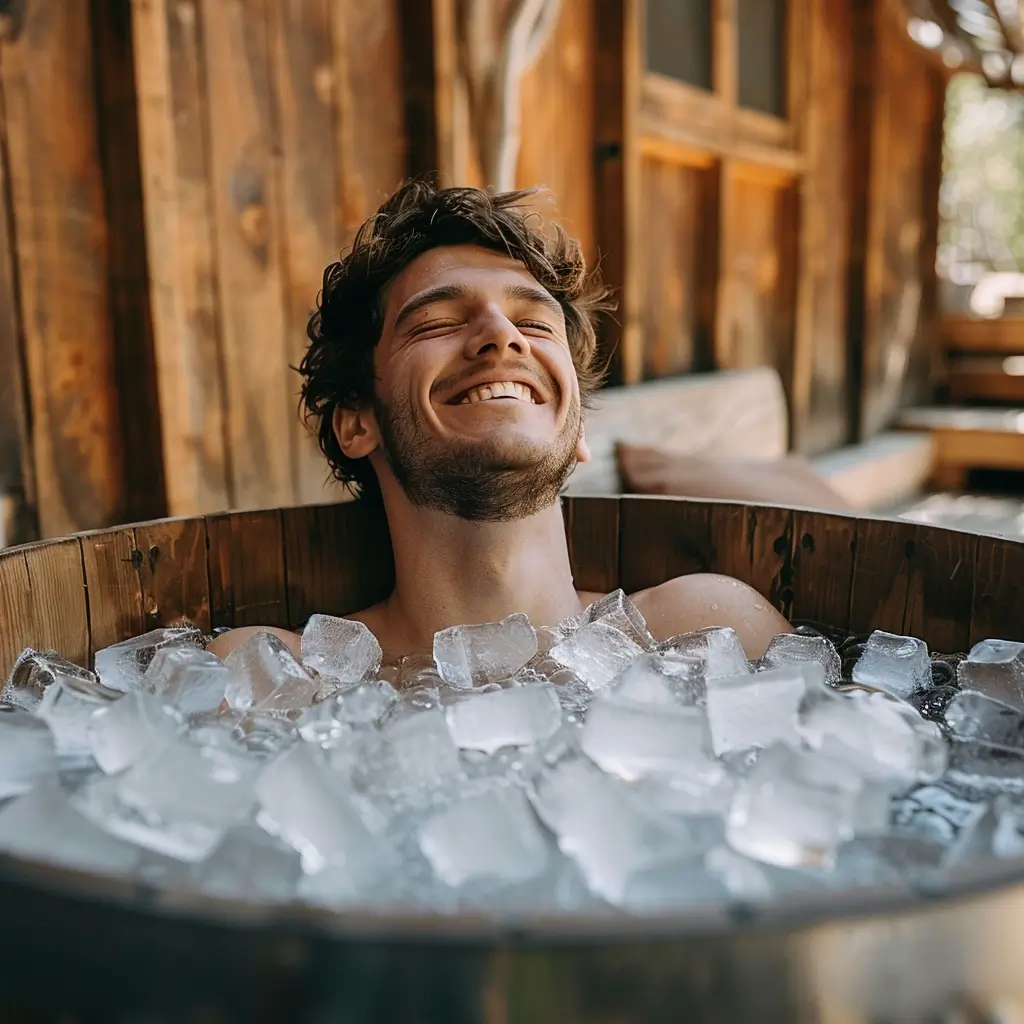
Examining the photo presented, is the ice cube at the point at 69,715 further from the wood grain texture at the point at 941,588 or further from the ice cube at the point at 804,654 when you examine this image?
the wood grain texture at the point at 941,588

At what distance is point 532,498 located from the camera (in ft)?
5.24

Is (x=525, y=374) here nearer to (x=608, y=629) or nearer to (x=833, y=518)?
(x=608, y=629)

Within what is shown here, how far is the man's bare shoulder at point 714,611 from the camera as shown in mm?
1637

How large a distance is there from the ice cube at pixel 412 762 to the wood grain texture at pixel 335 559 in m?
0.93

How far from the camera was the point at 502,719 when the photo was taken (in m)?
1.00

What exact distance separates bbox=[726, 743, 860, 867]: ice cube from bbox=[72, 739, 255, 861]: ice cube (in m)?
0.36

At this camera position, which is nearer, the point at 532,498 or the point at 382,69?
the point at 532,498

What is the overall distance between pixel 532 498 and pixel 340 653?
378mm

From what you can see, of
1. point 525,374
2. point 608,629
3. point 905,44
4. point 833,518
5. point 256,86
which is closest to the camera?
point 608,629

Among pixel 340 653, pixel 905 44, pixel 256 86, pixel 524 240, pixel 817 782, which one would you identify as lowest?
pixel 340 653

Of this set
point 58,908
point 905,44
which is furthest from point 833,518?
point 905,44

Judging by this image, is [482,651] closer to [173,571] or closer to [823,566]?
[173,571]

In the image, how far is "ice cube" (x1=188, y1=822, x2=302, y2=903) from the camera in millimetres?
657

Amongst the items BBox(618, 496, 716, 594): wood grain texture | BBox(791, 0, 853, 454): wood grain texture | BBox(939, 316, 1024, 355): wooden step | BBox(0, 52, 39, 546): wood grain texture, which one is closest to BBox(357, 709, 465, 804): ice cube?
BBox(618, 496, 716, 594): wood grain texture
